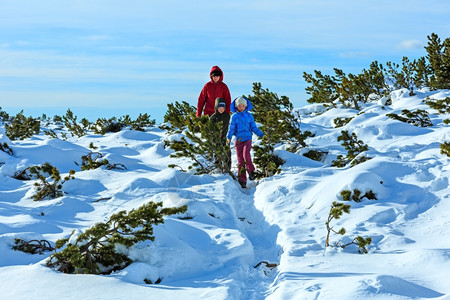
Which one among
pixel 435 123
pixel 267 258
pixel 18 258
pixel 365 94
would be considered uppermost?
pixel 365 94

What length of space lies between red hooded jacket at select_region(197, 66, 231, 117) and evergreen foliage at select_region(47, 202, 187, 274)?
5.59m

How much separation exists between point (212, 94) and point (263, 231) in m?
4.41

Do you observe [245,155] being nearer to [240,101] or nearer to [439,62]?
[240,101]

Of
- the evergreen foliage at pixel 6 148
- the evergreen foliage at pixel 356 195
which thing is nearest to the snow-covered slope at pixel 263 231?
the evergreen foliage at pixel 356 195

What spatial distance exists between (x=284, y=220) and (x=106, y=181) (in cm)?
384

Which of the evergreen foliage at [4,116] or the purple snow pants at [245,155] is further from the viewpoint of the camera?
the evergreen foliage at [4,116]

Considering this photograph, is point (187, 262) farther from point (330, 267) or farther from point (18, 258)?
point (18, 258)

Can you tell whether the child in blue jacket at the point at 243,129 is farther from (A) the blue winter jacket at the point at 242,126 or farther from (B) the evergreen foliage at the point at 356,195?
(B) the evergreen foliage at the point at 356,195

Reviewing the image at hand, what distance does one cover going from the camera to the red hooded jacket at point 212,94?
9156mm

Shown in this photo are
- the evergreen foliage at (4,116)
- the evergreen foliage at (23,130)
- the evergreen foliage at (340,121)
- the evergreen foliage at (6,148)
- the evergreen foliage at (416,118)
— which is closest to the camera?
the evergreen foliage at (6,148)

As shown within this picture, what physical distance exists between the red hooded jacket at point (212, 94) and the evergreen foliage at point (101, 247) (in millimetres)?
5588

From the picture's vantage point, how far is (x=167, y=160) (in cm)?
1078

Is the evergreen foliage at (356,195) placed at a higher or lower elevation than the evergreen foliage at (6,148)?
lower

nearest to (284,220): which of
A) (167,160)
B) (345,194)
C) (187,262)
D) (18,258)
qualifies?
(345,194)
